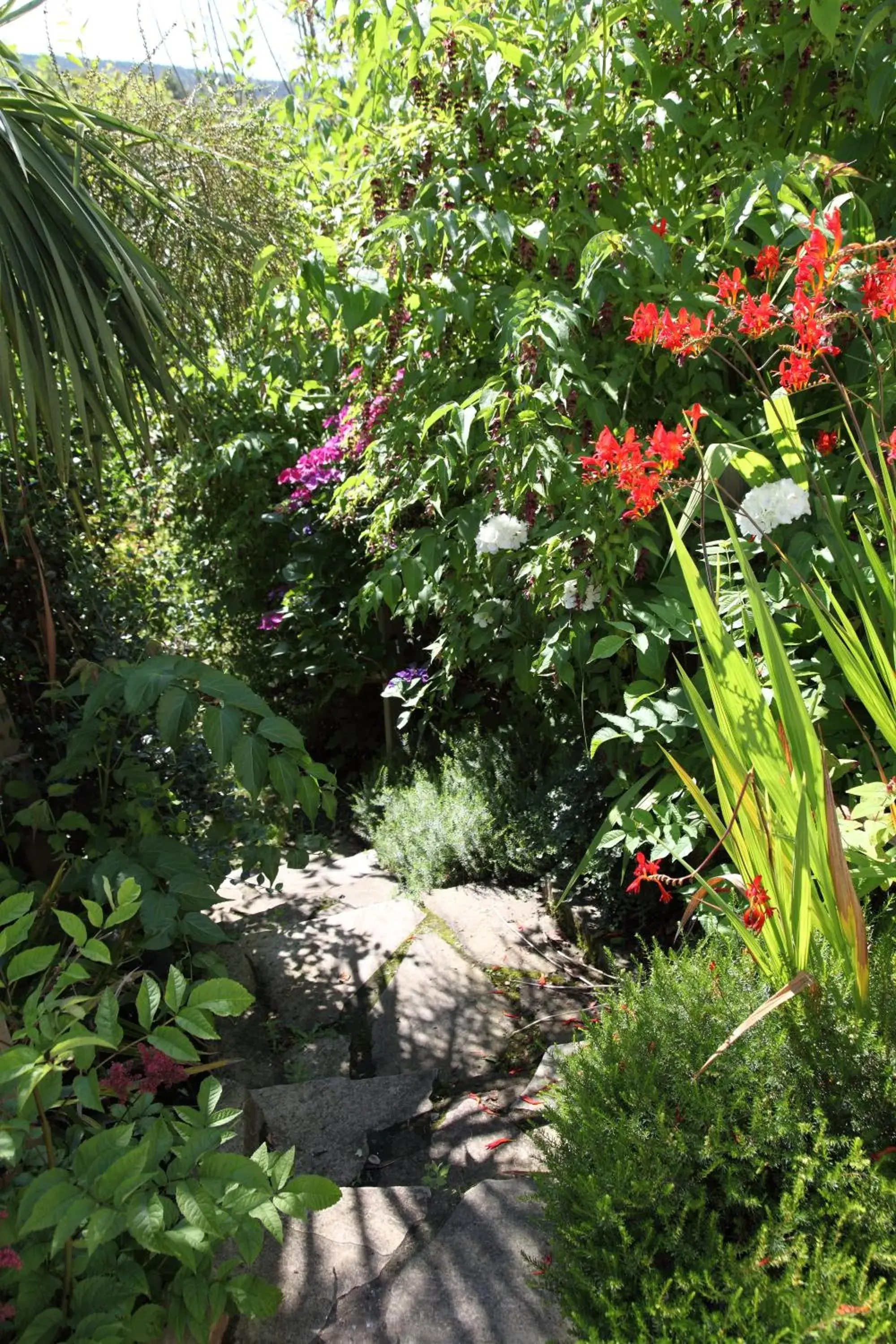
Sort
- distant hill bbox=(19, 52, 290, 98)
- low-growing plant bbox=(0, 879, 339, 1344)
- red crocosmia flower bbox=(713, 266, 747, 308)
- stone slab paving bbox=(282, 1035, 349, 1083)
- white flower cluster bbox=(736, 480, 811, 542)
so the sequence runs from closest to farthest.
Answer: low-growing plant bbox=(0, 879, 339, 1344), red crocosmia flower bbox=(713, 266, 747, 308), white flower cluster bbox=(736, 480, 811, 542), stone slab paving bbox=(282, 1035, 349, 1083), distant hill bbox=(19, 52, 290, 98)

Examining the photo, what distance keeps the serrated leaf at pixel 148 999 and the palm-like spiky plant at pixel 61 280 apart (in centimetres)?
121

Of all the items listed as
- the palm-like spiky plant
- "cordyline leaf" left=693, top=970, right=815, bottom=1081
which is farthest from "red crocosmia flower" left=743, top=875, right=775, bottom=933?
the palm-like spiky plant

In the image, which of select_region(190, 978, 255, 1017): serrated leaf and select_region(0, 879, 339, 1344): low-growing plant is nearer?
select_region(0, 879, 339, 1344): low-growing plant

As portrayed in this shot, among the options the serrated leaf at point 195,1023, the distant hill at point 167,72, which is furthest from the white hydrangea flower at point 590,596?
the distant hill at point 167,72

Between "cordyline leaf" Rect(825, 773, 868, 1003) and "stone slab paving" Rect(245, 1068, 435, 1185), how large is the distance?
1089 mm

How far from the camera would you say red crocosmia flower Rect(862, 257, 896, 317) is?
4.32ft

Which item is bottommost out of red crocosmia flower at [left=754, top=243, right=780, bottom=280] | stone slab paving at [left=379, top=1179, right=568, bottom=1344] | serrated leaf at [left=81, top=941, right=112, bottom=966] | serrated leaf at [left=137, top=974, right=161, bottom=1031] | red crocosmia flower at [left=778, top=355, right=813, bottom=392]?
stone slab paving at [left=379, top=1179, right=568, bottom=1344]

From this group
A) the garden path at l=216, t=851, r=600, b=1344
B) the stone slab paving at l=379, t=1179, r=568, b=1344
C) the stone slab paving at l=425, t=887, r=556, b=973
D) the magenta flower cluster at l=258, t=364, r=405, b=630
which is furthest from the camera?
the magenta flower cluster at l=258, t=364, r=405, b=630

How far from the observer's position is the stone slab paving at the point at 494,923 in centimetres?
249

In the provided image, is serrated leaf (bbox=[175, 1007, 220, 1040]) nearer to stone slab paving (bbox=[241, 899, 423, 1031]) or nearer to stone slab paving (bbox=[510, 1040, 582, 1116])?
stone slab paving (bbox=[510, 1040, 582, 1116])

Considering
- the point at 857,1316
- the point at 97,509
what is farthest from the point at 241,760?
the point at 97,509

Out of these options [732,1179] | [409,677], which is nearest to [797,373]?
[732,1179]

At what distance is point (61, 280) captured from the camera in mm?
1959

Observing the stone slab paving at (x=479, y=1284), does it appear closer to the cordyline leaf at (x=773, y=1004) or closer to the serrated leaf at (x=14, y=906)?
the cordyline leaf at (x=773, y=1004)
